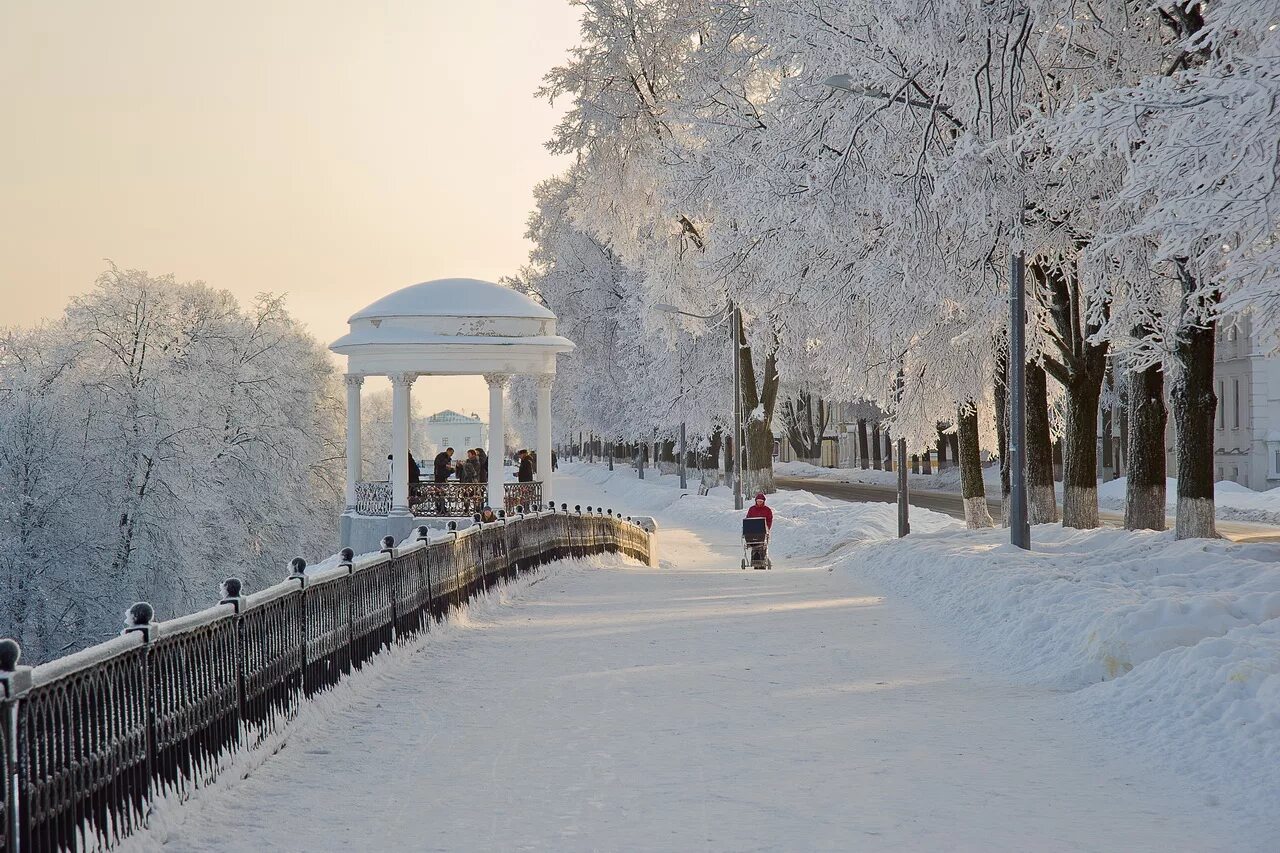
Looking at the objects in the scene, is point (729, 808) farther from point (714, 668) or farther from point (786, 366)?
point (786, 366)

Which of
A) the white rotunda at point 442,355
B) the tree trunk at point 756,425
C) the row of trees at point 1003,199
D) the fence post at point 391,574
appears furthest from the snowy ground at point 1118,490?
the white rotunda at point 442,355

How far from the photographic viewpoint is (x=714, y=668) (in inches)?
485

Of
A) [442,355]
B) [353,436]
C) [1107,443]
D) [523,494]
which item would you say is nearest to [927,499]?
[1107,443]

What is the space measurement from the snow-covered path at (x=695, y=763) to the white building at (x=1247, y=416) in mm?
38775

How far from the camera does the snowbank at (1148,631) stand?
827 cm

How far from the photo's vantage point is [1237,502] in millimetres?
39906

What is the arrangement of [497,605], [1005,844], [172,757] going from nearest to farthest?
[1005,844] → [172,757] → [497,605]

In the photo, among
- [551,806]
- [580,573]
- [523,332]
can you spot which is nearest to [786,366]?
[523,332]

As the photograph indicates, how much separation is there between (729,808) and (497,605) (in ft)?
34.5

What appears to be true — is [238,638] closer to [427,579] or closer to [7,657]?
[7,657]

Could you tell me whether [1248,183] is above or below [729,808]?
above

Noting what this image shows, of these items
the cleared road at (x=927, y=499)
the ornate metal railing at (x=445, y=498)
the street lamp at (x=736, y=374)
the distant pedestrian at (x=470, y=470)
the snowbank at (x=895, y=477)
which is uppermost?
the street lamp at (x=736, y=374)

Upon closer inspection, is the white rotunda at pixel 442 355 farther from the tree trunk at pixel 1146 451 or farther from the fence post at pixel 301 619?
the fence post at pixel 301 619

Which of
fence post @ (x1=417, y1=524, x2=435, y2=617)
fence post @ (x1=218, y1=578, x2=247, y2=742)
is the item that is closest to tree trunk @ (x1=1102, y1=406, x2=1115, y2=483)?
fence post @ (x1=417, y1=524, x2=435, y2=617)
